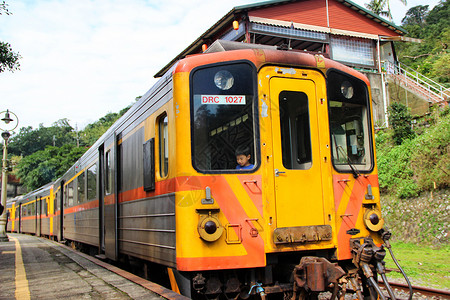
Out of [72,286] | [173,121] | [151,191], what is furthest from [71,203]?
[173,121]

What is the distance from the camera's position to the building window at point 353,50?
2345 cm

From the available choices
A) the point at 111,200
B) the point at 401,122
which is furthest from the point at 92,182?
the point at 401,122

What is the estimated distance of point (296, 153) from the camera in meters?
5.04

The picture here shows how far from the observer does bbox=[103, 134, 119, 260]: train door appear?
781cm

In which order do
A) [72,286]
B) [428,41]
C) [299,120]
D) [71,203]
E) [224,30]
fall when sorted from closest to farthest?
1. [299,120]
2. [72,286]
3. [71,203]
4. [224,30]
5. [428,41]

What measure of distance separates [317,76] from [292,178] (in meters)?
1.32

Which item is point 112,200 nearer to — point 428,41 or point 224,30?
point 224,30

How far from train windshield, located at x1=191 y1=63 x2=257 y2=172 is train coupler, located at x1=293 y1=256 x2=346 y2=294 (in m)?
1.18

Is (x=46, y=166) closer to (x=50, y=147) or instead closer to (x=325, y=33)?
(x=50, y=147)

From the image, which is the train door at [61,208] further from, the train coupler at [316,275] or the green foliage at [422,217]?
the train coupler at [316,275]

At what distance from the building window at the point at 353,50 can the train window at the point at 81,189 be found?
51.6 feet

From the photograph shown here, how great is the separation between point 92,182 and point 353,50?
60.7 ft

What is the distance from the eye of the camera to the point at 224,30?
70.4 feet

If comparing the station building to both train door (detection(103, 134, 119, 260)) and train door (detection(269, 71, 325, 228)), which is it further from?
train door (detection(269, 71, 325, 228))
